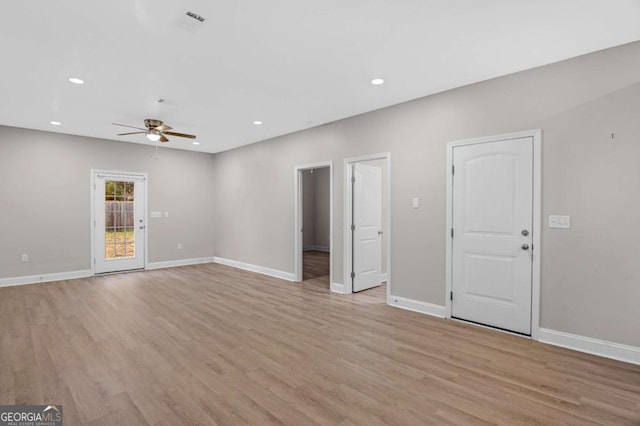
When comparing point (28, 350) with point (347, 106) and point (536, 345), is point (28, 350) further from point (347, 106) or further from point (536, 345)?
point (536, 345)

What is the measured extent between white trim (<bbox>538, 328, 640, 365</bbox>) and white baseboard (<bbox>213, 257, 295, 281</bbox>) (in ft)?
13.4

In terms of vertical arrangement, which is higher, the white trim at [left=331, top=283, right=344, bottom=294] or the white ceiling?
the white ceiling

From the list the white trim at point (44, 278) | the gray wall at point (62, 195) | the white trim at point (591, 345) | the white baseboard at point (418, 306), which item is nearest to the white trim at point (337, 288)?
the white baseboard at point (418, 306)

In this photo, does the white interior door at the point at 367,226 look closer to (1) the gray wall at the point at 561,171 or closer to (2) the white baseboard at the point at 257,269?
(1) the gray wall at the point at 561,171

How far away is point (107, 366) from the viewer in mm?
2797

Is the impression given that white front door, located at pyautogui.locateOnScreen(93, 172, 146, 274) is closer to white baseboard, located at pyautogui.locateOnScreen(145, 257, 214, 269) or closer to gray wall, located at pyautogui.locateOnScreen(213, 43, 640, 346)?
white baseboard, located at pyautogui.locateOnScreen(145, 257, 214, 269)

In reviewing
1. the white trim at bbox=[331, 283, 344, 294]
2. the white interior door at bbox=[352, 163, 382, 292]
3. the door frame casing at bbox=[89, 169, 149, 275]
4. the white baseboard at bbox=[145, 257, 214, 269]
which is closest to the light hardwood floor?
the white trim at bbox=[331, 283, 344, 294]

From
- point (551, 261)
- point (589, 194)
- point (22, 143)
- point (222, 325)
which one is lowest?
point (222, 325)

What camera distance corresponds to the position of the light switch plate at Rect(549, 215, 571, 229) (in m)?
3.16

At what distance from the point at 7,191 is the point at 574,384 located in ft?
27.5

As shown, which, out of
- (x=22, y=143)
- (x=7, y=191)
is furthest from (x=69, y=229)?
(x=22, y=143)

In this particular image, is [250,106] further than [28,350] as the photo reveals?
Yes

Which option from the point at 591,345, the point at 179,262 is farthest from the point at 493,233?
the point at 179,262

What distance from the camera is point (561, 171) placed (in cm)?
319
